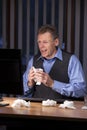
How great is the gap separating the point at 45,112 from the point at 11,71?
17.3 inches

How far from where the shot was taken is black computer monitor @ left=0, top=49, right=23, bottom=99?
2.90 metres

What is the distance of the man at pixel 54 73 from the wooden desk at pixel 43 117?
358mm

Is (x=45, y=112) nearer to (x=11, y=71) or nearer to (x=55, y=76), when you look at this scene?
(x=11, y=71)

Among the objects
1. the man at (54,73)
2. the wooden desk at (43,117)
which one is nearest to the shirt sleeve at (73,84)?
the man at (54,73)

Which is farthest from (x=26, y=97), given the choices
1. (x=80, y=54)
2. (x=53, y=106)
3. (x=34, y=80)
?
(x=80, y=54)

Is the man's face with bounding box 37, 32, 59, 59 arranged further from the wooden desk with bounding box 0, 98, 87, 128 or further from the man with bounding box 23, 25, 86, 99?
the wooden desk with bounding box 0, 98, 87, 128

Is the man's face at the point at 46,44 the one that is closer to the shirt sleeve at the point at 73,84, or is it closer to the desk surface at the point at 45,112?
the shirt sleeve at the point at 73,84

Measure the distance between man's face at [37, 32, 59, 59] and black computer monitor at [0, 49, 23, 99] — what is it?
48 cm

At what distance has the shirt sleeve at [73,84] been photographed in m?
3.21

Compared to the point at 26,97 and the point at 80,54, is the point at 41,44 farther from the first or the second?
the point at 80,54

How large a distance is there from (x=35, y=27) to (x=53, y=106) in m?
2.85

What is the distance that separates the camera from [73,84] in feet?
10.7

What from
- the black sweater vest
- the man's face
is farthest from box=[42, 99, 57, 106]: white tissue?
the man's face

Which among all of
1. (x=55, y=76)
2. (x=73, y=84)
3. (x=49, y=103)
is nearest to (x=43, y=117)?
(x=49, y=103)
